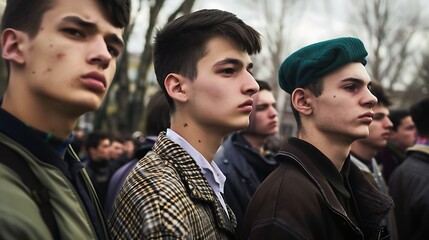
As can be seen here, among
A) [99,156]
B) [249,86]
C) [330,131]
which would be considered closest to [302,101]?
[330,131]

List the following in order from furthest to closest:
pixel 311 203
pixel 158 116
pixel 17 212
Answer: pixel 158 116 < pixel 311 203 < pixel 17 212

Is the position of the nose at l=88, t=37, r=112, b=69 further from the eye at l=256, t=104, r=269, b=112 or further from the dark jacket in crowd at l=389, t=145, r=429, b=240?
the dark jacket in crowd at l=389, t=145, r=429, b=240

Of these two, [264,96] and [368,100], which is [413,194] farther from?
[368,100]

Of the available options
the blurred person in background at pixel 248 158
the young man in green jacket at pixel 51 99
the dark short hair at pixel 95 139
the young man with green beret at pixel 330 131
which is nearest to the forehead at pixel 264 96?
the blurred person in background at pixel 248 158

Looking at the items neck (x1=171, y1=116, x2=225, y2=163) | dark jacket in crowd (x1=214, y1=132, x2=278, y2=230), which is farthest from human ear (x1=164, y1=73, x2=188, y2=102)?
dark jacket in crowd (x1=214, y1=132, x2=278, y2=230)

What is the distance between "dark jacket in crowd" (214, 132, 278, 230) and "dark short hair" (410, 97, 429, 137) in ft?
5.54

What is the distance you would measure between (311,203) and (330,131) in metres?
0.55

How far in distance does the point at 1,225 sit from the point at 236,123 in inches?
45.5

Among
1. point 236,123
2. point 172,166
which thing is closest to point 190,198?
point 172,166

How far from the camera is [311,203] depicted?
2.06 meters

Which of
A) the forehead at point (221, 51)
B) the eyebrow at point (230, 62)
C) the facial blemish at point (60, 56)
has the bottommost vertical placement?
the facial blemish at point (60, 56)

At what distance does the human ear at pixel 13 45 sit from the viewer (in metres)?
1.45

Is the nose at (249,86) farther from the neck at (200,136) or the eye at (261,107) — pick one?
the eye at (261,107)

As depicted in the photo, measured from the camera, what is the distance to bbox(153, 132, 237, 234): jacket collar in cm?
186
